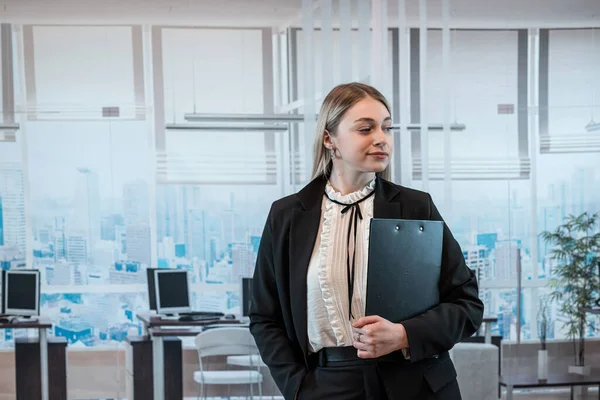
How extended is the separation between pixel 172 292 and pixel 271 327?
6477 millimetres

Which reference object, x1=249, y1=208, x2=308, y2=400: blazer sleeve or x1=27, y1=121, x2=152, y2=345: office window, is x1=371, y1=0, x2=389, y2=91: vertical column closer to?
x1=249, y1=208, x2=308, y2=400: blazer sleeve

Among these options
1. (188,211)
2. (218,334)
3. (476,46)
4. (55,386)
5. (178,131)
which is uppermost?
(476,46)

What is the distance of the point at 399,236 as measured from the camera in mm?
1618

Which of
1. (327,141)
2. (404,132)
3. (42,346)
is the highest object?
(404,132)

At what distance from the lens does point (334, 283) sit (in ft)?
5.63

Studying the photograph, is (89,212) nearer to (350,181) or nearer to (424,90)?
(424,90)

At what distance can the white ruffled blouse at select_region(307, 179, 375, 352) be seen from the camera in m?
1.70

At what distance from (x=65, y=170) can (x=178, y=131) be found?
114 cm

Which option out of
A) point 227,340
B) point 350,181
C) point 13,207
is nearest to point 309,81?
point 227,340

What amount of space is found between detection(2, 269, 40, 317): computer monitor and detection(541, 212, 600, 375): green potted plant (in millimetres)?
4394

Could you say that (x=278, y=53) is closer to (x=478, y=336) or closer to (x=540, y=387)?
(x=478, y=336)

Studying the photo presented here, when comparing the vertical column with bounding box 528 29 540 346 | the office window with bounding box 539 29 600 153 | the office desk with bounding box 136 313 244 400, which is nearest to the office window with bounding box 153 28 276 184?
the office desk with bounding box 136 313 244 400

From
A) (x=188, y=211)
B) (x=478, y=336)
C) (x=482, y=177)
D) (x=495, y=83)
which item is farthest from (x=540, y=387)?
(x=188, y=211)

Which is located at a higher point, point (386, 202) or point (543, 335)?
point (386, 202)
